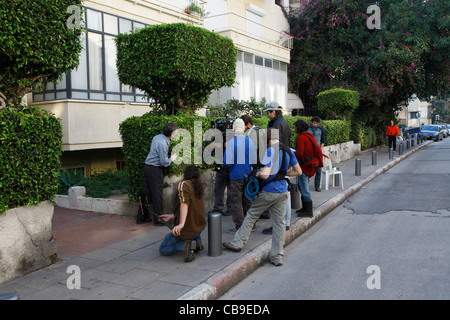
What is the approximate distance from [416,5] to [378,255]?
67.7 feet

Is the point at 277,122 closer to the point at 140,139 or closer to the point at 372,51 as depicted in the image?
the point at 140,139

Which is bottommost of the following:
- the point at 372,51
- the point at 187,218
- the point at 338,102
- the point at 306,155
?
the point at 187,218

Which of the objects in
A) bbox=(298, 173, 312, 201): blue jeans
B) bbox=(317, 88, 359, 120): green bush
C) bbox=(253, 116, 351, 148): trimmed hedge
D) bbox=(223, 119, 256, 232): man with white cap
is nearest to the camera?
bbox=(223, 119, 256, 232): man with white cap

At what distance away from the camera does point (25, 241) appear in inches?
189

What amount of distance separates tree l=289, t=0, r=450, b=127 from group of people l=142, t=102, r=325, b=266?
52.2ft

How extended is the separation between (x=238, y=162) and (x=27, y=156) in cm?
314

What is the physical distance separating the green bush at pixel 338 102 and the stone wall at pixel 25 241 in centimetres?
1664

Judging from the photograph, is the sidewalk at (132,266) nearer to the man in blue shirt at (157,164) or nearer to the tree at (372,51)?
the man in blue shirt at (157,164)

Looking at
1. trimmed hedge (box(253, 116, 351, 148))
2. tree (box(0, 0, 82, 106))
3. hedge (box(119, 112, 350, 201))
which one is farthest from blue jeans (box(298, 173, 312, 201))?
trimmed hedge (box(253, 116, 351, 148))

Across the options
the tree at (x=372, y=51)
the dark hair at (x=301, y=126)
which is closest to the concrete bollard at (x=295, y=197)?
the dark hair at (x=301, y=126)

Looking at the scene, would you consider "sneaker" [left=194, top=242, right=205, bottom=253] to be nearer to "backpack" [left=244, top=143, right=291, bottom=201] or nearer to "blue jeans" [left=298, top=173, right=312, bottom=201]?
"backpack" [left=244, top=143, right=291, bottom=201]

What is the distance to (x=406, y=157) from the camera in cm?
2052

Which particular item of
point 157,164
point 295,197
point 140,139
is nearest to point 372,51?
point 295,197

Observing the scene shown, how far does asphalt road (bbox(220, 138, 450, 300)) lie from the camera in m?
4.35
